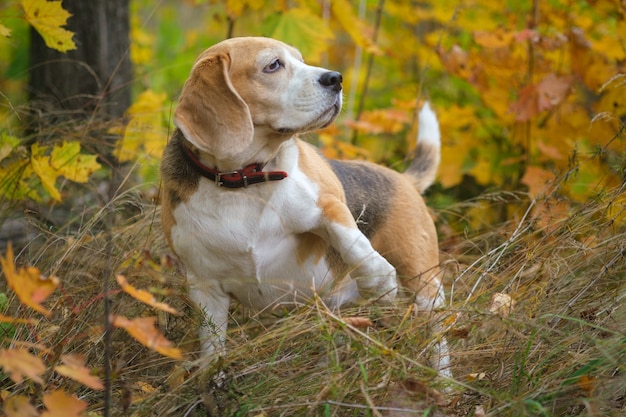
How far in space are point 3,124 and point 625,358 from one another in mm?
3955

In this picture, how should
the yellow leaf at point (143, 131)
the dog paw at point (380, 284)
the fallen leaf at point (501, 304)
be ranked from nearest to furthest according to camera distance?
the fallen leaf at point (501, 304)
the dog paw at point (380, 284)
the yellow leaf at point (143, 131)

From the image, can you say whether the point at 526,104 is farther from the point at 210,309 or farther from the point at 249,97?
the point at 210,309

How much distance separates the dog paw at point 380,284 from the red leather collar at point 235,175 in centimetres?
56

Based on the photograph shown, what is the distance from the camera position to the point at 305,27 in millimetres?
4969

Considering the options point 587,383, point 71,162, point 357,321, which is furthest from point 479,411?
point 71,162

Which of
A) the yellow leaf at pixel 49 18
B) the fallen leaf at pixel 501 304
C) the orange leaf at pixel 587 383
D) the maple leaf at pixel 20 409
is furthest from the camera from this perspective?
the yellow leaf at pixel 49 18

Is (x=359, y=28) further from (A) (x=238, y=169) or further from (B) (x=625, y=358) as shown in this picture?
(B) (x=625, y=358)

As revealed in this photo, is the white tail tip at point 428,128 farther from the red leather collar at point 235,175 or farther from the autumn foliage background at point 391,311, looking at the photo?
the red leather collar at point 235,175

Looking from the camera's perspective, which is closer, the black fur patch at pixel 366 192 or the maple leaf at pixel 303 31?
the black fur patch at pixel 366 192

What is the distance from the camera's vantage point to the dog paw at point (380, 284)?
331 centimetres

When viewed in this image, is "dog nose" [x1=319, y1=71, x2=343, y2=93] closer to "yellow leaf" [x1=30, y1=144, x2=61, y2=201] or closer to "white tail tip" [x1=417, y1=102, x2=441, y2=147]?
"white tail tip" [x1=417, y1=102, x2=441, y2=147]

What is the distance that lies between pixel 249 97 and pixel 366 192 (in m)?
0.92

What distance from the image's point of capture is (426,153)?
176 inches

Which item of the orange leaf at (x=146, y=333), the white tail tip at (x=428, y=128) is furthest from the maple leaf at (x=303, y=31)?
the orange leaf at (x=146, y=333)
